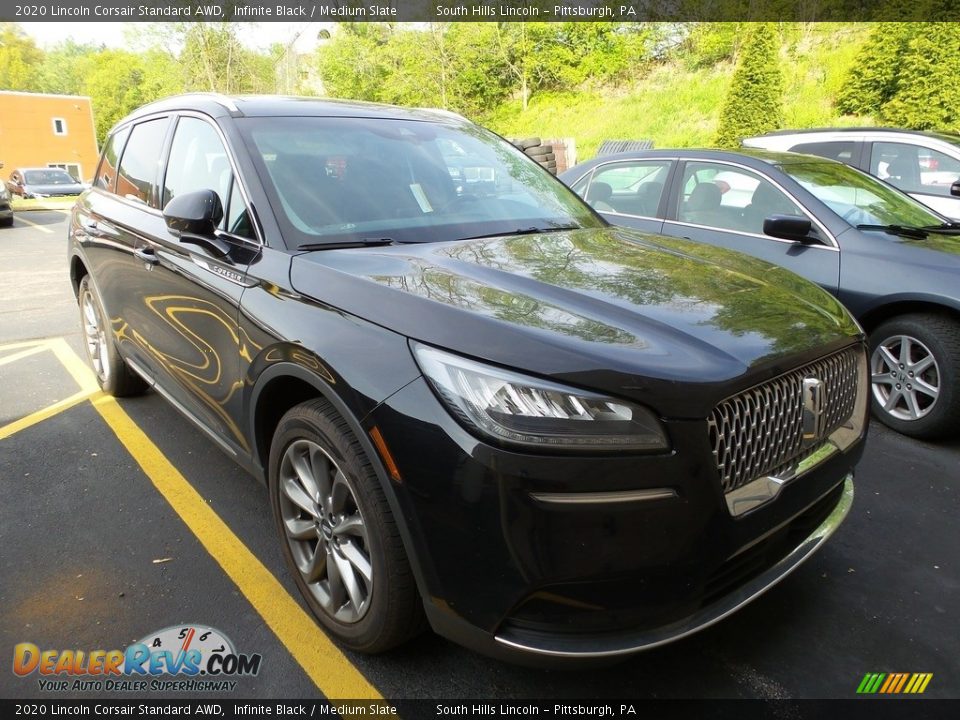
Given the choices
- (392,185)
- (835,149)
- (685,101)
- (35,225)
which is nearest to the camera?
(392,185)

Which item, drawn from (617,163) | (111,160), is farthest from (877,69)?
(111,160)

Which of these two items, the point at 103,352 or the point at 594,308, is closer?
the point at 594,308

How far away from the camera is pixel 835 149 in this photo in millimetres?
7699

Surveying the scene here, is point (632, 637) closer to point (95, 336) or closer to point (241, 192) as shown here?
point (241, 192)

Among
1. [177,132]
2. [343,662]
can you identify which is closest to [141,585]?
[343,662]

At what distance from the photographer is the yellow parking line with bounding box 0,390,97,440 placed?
412 cm

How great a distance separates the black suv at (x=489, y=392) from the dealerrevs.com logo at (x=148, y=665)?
0.33 metres

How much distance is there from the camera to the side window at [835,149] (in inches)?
299

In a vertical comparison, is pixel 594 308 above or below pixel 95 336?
above

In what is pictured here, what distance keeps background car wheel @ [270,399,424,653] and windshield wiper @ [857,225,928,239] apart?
378cm

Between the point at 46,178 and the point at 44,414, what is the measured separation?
29.8 meters

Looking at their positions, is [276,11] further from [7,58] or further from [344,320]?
[7,58]

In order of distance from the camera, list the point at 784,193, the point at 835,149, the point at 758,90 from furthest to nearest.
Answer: the point at 758,90, the point at 835,149, the point at 784,193

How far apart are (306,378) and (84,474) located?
2182mm
